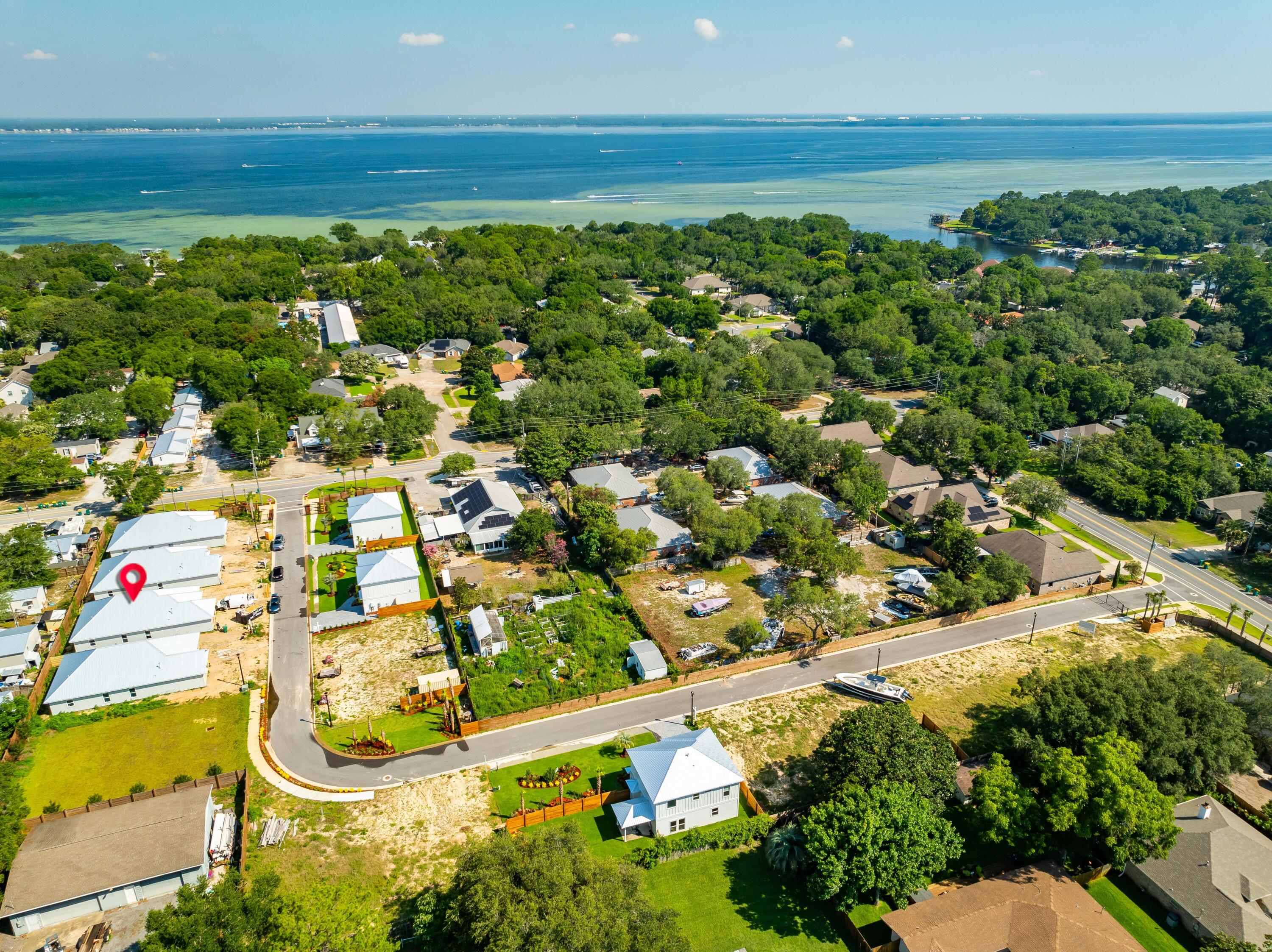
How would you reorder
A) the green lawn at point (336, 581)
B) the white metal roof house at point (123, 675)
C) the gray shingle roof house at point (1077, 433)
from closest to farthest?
1. the white metal roof house at point (123, 675)
2. the green lawn at point (336, 581)
3. the gray shingle roof house at point (1077, 433)

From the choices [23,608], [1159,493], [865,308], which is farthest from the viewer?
[865,308]

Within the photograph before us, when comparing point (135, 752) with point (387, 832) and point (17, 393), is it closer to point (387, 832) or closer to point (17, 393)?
point (387, 832)

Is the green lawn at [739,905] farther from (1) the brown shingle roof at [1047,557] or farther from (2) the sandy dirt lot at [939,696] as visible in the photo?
(1) the brown shingle roof at [1047,557]

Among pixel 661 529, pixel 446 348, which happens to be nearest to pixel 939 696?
pixel 661 529

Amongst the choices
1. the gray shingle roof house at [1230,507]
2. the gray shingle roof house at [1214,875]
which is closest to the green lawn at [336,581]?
the gray shingle roof house at [1214,875]

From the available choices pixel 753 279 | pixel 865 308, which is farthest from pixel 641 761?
pixel 753 279

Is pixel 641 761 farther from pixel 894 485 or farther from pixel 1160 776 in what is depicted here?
pixel 894 485
